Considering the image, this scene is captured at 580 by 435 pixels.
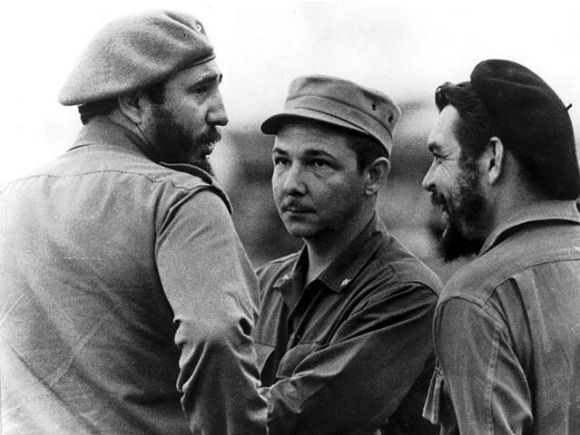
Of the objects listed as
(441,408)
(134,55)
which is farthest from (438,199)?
(134,55)

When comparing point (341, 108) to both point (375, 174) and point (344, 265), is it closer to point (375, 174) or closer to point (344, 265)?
point (375, 174)

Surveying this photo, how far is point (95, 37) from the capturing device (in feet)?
9.43

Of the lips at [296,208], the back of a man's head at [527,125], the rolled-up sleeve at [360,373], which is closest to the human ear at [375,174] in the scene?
the lips at [296,208]

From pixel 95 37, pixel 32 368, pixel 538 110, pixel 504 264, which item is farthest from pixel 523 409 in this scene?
pixel 95 37

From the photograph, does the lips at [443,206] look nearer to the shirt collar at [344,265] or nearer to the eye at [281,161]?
the shirt collar at [344,265]

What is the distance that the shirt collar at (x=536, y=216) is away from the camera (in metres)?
2.75

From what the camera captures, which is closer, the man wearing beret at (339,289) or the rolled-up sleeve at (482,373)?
the rolled-up sleeve at (482,373)

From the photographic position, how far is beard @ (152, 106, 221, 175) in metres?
2.83

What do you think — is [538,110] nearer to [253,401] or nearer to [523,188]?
[523,188]

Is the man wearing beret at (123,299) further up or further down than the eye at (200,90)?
further down

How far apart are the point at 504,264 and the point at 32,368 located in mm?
1304

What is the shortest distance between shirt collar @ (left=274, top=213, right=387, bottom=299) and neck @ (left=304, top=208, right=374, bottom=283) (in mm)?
29

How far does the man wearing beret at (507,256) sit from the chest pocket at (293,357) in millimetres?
638

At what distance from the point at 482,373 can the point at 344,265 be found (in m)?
1.22
